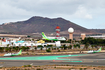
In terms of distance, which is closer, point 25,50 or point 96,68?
point 96,68

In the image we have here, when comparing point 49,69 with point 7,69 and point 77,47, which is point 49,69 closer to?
point 7,69

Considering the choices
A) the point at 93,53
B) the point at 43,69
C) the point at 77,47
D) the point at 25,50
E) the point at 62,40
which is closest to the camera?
the point at 43,69

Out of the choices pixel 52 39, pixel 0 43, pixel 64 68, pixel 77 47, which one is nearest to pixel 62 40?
pixel 52 39

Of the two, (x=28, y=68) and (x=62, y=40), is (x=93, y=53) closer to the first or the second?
(x=28, y=68)

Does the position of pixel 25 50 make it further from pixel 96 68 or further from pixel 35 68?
pixel 96 68

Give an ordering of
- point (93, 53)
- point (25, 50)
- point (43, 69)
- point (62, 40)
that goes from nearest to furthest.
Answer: point (43, 69), point (93, 53), point (25, 50), point (62, 40)

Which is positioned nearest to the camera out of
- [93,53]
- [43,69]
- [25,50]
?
[43,69]

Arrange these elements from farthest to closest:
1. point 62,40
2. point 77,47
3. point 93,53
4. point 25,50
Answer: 1. point 62,40
2. point 77,47
3. point 25,50
4. point 93,53

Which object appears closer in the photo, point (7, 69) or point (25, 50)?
point (7, 69)

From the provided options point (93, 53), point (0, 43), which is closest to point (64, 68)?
point (93, 53)
